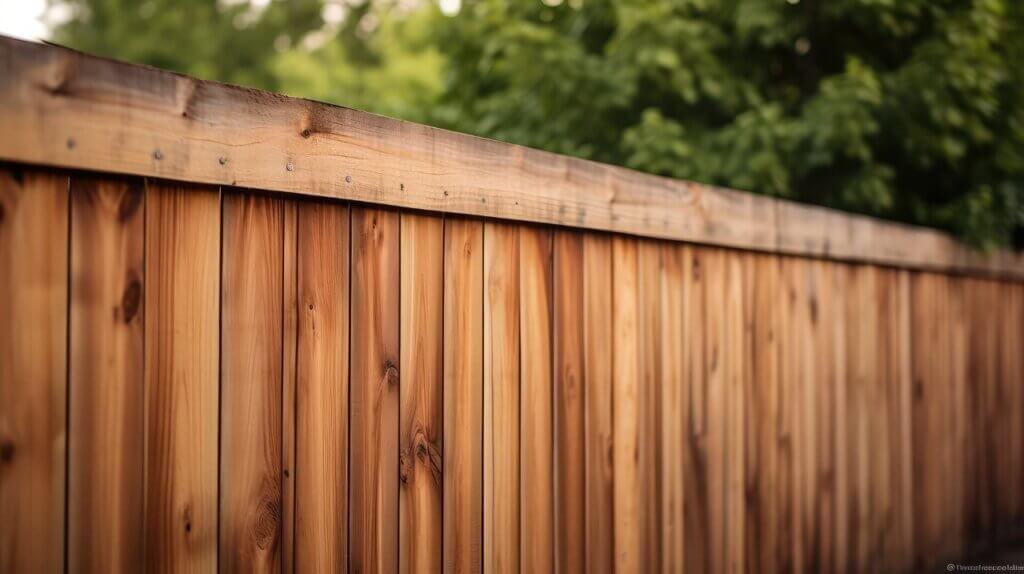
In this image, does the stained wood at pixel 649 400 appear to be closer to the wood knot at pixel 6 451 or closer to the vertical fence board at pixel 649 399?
the vertical fence board at pixel 649 399

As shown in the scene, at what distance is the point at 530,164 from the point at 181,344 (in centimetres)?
102

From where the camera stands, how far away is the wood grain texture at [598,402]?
229 centimetres

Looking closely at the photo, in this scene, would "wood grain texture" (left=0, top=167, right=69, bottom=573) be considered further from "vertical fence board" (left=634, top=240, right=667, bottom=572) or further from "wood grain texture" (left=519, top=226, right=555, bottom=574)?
"vertical fence board" (left=634, top=240, right=667, bottom=572)

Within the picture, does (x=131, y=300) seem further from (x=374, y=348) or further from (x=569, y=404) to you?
(x=569, y=404)

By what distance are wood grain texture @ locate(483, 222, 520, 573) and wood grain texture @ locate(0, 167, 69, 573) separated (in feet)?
3.18

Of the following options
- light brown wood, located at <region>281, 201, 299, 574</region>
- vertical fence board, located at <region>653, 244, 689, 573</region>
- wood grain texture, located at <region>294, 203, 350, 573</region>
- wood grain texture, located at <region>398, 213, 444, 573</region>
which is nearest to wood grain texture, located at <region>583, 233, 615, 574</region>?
vertical fence board, located at <region>653, 244, 689, 573</region>

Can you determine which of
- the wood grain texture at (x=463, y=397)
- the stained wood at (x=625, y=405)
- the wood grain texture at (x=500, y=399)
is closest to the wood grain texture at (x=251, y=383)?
the wood grain texture at (x=463, y=397)

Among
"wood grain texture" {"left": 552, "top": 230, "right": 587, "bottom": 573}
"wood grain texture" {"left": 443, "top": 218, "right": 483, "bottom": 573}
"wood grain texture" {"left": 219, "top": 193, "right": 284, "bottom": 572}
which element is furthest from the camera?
"wood grain texture" {"left": 552, "top": 230, "right": 587, "bottom": 573}

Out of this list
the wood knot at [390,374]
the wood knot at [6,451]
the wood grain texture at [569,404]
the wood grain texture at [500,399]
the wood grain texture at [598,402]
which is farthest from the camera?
the wood grain texture at [598,402]

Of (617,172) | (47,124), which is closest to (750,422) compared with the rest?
(617,172)

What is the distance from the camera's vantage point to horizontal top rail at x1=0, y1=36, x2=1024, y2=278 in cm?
123

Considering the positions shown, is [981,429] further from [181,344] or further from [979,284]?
[181,344]

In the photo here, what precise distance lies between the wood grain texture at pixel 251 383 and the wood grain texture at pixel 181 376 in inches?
1.0

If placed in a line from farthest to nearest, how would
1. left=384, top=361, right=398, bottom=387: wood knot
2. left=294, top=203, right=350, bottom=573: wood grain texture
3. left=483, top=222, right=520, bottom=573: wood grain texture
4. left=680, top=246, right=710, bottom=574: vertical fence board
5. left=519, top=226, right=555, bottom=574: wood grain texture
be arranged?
left=680, top=246, right=710, bottom=574: vertical fence board
left=519, top=226, right=555, bottom=574: wood grain texture
left=483, top=222, right=520, bottom=573: wood grain texture
left=384, top=361, right=398, bottom=387: wood knot
left=294, top=203, right=350, bottom=573: wood grain texture
